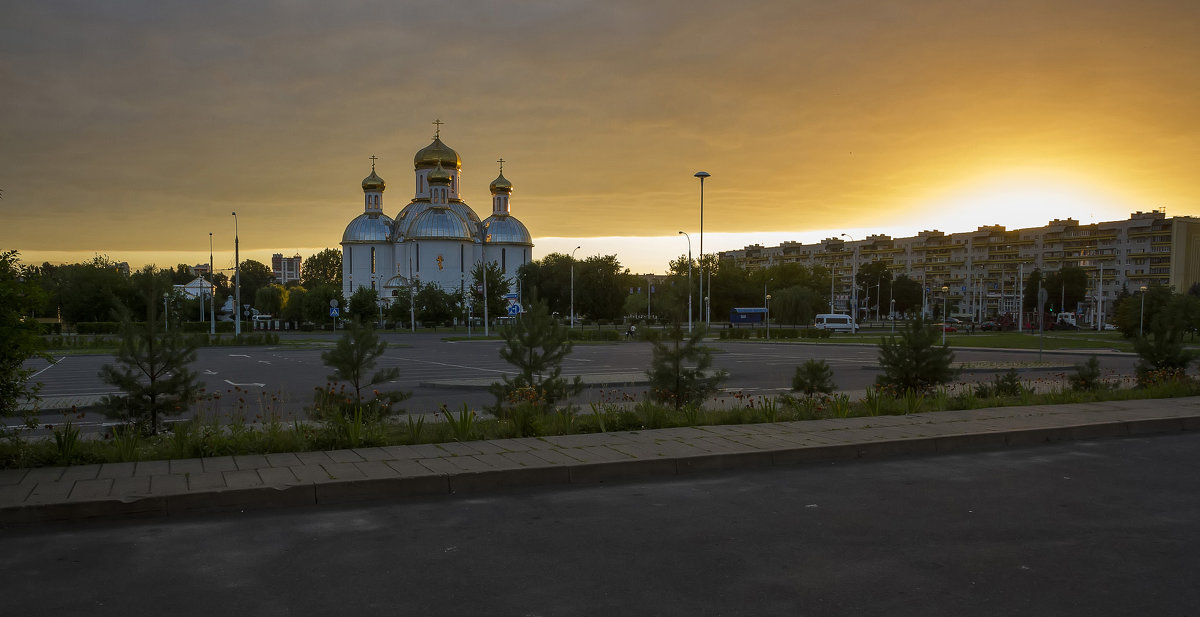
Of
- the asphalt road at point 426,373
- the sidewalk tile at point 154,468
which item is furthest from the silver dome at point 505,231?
the sidewalk tile at point 154,468

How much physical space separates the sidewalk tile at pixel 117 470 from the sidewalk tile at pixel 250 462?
0.95 m

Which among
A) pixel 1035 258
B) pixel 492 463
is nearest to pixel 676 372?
pixel 492 463

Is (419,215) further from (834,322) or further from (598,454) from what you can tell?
(598,454)

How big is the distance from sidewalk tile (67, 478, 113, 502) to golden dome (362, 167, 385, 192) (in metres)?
108

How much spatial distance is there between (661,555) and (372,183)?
4379 inches

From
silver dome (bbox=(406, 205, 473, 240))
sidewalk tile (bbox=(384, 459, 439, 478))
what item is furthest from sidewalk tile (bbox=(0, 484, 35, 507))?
silver dome (bbox=(406, 205, 473, 240))

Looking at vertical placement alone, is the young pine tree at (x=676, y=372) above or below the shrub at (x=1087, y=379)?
above

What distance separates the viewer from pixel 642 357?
34375mm

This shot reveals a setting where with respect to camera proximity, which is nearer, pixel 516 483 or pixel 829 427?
pixel 516 483

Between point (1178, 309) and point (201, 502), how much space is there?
1935cm

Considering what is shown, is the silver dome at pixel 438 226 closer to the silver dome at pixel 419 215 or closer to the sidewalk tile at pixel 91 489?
the silver dome at pixel 419 215

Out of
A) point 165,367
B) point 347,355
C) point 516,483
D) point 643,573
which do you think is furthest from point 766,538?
point 165,367

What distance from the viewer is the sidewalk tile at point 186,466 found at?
8.26m

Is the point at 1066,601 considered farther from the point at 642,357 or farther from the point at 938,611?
the point at 642,357
